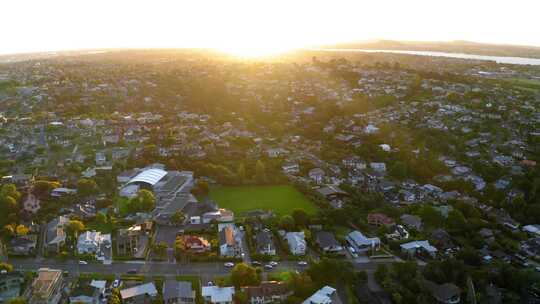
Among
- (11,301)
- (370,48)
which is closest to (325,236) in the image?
(11,301)

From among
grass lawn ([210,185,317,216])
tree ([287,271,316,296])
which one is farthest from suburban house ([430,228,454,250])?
tree ([287,271,316,296])

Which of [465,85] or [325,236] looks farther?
[465,85]

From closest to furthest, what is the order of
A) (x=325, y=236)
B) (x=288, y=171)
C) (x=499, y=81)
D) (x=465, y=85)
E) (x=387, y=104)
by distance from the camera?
1. (x=325, y=236)
2. (x=288, y=171)
3. (x=387, y=104)
4. (x=465, y=85)
5. (x=499, y=81)

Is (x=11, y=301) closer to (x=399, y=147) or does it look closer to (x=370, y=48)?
(x=399, y=147)

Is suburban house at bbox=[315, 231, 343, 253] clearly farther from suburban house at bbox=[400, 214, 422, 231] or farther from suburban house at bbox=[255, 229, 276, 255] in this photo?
suburban house at bbox=[400, 214, 422, 231]

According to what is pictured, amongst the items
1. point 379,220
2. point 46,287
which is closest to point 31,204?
point 46,287

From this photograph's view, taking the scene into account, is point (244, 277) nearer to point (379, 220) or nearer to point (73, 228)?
point (379, 220)
